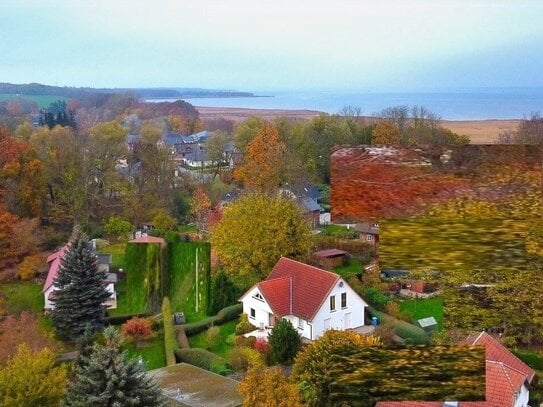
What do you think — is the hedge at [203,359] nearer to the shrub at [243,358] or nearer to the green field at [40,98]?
the shrub at [243,358]

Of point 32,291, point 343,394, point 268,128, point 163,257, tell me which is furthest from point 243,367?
point 268,128

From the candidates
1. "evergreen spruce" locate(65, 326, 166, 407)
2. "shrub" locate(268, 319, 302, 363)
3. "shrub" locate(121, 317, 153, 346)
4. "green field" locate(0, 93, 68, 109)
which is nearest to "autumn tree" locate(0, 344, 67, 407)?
"evergreen spruce" locate(65, 326, 166, 407)

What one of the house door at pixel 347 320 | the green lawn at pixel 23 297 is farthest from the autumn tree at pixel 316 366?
the green lawn at pixel 23 297

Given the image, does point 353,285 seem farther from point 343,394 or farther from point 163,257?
point 343,394

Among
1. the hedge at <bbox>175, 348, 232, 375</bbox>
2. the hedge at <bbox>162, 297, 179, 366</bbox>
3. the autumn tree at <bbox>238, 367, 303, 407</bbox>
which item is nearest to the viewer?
the autumn tree at <bbox>238, 367, 303, 407</bbox>

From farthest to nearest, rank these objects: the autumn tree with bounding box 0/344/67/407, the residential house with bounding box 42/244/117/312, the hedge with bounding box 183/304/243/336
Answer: the residential house with bounding box 42/244/117/312 < the hedge with bounding box 183/304/243/336 < the autumn tree with bounding box 0/344/67/407

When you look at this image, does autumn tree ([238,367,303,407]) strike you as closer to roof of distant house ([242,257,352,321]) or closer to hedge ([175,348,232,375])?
hedge ([175,348,232,375])

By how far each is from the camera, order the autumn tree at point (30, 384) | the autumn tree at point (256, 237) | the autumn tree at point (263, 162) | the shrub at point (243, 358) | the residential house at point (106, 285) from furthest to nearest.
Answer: the autumn tree at point (263, 162), the residential house at point (106, 285), the autumn tree at point (256, 237), the shrub at point (243, 358), the autumn tree at point (30, 384)
